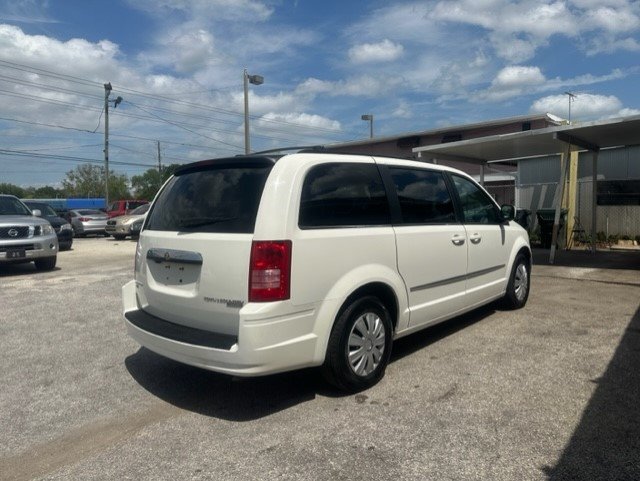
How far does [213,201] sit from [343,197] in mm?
964

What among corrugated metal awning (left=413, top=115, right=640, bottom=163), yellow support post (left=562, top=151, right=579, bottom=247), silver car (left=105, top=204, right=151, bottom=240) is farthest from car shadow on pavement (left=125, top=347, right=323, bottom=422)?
silver car (left=105, top=204, right=151, bottom=240)

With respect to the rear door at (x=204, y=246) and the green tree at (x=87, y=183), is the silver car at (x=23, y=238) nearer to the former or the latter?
the rear door at (x=204, y=246)

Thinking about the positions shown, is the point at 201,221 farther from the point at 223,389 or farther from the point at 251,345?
the point at 223,389

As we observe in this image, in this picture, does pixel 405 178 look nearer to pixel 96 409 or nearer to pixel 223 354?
pixel 223 354

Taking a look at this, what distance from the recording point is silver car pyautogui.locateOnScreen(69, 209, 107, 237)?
23109mm

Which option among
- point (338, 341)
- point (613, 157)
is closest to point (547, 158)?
point (613, 157)

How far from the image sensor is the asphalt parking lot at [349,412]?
288 centimetres

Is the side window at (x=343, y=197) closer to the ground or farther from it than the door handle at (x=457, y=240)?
farther from it

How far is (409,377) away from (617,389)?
154cm

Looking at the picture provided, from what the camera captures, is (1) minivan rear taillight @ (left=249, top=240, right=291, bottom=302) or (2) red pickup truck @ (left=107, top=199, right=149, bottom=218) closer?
(1) minivan rear taillight @ (left=249, top=240, right=291, bottom=302)

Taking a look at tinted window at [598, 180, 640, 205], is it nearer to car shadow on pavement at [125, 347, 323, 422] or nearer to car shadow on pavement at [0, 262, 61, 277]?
car shadow on pavement at [125, 347, 323, 422]

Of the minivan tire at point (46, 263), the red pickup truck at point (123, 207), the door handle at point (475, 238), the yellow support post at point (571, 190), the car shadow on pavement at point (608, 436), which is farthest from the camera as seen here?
the red pickup truck at point (123, 207)

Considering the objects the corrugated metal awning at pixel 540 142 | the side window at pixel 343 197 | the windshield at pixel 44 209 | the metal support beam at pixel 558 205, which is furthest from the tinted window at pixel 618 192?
the windshield at pixel 44 209

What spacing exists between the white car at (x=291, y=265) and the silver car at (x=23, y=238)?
683cm
